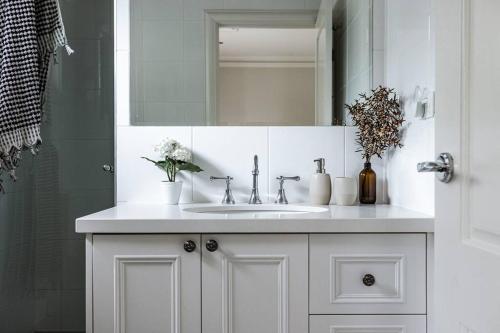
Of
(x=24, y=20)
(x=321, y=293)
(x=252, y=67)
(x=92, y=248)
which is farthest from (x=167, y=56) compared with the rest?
(x=321, y=293)

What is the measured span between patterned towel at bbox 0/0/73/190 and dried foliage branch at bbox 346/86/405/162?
107 centimetres

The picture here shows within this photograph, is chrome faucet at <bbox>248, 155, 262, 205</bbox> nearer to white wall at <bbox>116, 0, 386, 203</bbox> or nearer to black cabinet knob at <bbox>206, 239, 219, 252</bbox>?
white wall at <bbox>116, 0, 386, 203</bbox>

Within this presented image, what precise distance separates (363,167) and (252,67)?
578mm

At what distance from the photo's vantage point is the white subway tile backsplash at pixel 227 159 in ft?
5.92

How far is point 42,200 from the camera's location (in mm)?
1776

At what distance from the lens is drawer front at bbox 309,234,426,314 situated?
4.16ft

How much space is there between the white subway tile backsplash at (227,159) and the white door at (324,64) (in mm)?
239

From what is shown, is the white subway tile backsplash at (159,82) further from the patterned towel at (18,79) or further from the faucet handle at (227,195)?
the patterned towel at (18,79)

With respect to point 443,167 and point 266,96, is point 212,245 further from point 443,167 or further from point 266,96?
point 266,96

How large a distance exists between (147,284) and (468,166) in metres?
0.86

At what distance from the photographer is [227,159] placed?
181 cm

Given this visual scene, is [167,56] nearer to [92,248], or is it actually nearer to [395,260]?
[92,248]

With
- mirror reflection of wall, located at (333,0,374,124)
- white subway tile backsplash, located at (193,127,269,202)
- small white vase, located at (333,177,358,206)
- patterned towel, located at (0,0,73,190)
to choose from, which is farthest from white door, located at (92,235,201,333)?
mirror reflection of wall, located at (333,0,374,124)

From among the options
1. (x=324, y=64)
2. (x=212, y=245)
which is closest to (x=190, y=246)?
(x=212, y=245)
